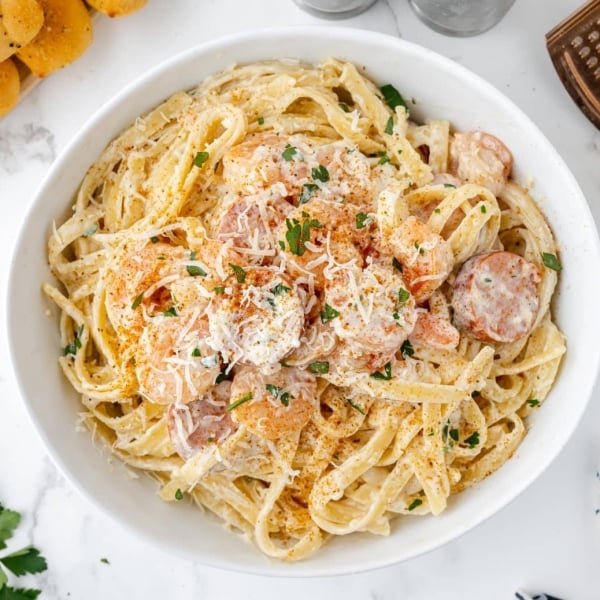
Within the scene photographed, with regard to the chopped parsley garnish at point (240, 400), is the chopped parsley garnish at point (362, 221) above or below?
above

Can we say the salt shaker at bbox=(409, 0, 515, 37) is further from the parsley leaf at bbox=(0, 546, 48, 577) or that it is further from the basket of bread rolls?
the parsley leaf at bbox=(0, 546, 48, 577)

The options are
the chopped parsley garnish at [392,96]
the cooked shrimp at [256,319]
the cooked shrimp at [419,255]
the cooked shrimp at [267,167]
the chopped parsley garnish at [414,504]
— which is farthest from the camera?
the chopped parsley garnish at [392,96]

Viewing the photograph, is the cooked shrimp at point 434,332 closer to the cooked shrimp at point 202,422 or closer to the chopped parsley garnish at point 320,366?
the chopped parsley garnish at point 320,366

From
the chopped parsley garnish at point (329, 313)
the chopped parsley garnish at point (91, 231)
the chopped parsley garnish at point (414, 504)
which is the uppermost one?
the chopped parsley garnish at point (91, 231)

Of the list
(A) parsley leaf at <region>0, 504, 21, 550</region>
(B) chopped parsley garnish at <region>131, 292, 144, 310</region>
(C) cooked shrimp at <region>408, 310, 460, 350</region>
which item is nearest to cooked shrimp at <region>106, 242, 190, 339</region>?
(B) chopped parsley garnish at <region>131, 292, 144, 310</region>

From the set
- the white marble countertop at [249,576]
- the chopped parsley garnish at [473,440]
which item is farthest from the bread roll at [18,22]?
the chopped parsley garnish at [473,440]
